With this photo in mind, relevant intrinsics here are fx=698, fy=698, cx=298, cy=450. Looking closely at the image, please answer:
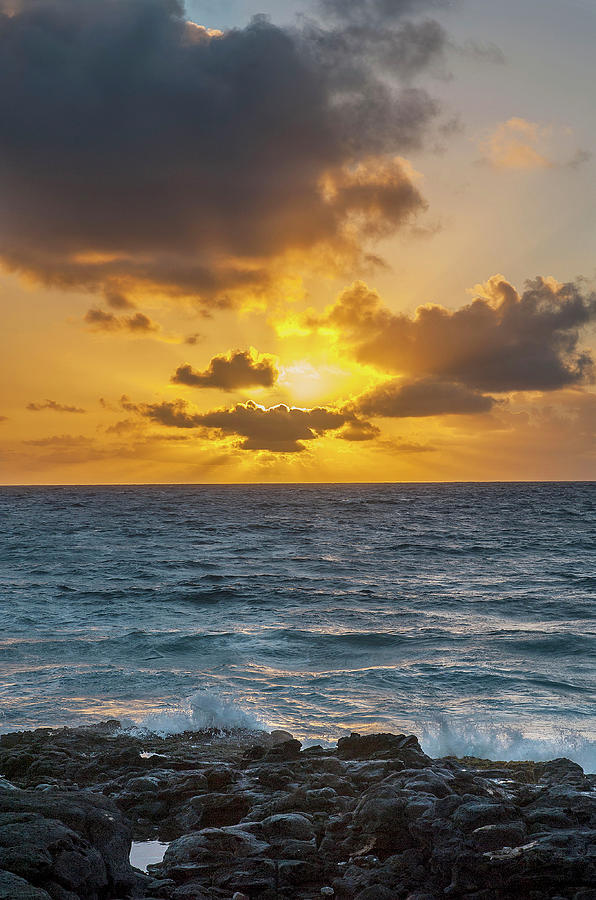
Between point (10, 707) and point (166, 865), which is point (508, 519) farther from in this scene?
point (166, 865)

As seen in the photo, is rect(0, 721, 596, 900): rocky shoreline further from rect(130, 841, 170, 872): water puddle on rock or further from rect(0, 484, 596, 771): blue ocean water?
rect(0, 484, 596, 771): blue ocean water

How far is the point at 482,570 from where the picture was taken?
138ft

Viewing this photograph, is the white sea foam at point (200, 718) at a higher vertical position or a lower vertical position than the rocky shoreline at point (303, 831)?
lower

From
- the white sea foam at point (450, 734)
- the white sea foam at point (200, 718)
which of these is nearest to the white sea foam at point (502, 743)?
the white sea foam at point (450, 734)

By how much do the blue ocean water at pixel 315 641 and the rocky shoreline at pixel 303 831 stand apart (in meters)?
4.18

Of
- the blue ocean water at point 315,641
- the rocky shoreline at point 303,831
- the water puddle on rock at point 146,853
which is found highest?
the rocky shoreline at point 303,831

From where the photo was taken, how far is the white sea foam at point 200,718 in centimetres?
1521

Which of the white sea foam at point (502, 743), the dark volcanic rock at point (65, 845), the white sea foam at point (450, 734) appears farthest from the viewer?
the white sea foam at point (450, 734)

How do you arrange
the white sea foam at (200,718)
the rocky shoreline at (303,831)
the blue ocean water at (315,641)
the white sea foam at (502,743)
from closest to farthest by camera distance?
the rocky shoreline at (303,831), the white sea foam at (502,743), the white sea foam at (200,718), the blue ocean water at (315,641)

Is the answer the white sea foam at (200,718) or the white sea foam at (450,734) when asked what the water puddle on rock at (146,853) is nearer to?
the white sea foam at (450,734)

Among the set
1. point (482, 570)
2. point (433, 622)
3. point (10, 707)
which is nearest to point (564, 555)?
point (482, 570)

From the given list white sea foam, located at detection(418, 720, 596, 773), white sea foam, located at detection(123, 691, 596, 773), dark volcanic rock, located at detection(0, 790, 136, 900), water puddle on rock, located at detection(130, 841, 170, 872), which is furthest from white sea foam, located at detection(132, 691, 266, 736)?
dark volcanic rock, located at detection(0, 790, 136, 900)

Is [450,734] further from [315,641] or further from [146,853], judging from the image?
[315,641]

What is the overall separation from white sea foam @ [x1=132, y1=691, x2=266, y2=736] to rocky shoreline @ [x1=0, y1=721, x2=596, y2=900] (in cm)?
354
